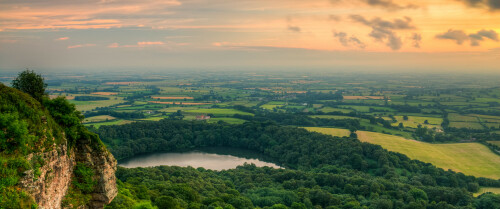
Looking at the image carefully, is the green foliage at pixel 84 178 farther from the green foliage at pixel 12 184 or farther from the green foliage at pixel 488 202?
the green foliage at pixel 488 202

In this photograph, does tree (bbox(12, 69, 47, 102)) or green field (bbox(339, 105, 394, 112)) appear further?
green field (bbox(339, 105, 394, 112))

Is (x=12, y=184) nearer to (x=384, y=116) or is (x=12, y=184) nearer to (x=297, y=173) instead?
(x=297, y=173)

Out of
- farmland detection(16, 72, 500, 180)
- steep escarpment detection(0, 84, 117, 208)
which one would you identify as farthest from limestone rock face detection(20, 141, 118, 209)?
farmland detection(16, 72, 500, 180)

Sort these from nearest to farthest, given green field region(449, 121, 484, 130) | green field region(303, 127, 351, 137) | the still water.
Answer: the still water → green field region(303, 127, 351, 137) → green field region(449, 121, 484, 130)

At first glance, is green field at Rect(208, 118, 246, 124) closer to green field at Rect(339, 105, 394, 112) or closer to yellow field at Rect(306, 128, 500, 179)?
yellow field at Rect(306, 128, 500, 179)

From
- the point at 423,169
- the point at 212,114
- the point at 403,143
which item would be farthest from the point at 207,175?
the point at 212,114

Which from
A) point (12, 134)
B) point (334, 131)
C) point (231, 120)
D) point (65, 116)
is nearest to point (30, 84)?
point (65, 116)

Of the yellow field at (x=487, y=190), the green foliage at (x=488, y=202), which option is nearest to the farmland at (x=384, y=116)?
the yellow field at (x=487, y=190)
